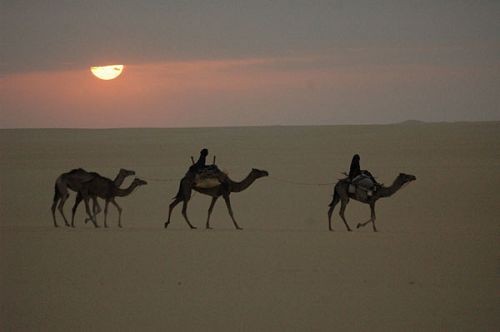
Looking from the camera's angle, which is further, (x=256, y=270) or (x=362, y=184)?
(x=362, y=184)

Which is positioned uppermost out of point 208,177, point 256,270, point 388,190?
point 208,177

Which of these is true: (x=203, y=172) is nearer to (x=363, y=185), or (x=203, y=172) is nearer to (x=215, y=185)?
(x=215, y=185)

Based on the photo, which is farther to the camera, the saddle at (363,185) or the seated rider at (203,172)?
the seated rider at (203,172)

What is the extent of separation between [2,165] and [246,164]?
12.5m

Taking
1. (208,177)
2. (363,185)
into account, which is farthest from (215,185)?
(363,185)

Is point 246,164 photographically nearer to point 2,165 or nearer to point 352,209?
point 2,165

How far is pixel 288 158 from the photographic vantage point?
175 ft

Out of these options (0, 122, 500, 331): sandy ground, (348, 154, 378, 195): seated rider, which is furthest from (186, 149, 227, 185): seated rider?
(348, 154, 378, 195): seated rider

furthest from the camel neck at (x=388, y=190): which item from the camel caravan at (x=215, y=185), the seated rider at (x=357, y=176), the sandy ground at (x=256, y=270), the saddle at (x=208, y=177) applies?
the saddle at (x=208, y=177)

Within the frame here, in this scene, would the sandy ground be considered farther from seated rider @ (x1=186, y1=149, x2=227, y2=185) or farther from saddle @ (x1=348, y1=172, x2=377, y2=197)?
seated rider @ (x1=186, y1=149, x2=227, y2=185)

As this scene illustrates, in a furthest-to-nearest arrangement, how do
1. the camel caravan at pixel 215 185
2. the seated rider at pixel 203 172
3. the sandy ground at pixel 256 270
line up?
the seated rider at pixel 203 172, the camel caravan at pixel 215 185, the sandy ground at pixel 256 270

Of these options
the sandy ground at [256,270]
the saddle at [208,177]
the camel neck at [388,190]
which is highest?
the saddle at [208,177]

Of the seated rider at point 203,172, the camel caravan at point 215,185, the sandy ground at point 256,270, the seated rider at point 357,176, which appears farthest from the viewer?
the seated rider at point 203,172

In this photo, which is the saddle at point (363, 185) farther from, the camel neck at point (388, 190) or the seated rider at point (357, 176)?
the camel neck at point (388, 190)
